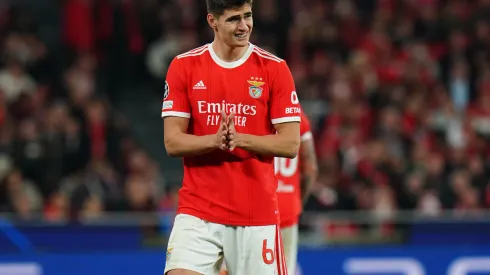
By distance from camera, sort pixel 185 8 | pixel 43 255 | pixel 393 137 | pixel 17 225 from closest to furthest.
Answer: pixel 43 255, pixel 17 225, pixel 393 137, pixel 185 8

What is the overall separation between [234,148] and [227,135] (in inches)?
6.9

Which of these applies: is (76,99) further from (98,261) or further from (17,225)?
(98,261)

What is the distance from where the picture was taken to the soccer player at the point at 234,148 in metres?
5.33

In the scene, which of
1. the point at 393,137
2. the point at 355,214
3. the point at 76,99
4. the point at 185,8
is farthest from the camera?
the point at 185,8

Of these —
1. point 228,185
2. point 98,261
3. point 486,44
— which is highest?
point 486,44

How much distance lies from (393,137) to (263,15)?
304cm

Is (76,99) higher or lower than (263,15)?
lower

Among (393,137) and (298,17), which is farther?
(298,17)

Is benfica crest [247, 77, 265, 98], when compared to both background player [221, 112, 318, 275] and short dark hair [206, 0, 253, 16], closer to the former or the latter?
short dark hair [206, 0, 253, 16]

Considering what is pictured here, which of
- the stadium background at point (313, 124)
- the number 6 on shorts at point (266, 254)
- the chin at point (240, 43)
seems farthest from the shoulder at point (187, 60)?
the stadium background at point (313, 124)

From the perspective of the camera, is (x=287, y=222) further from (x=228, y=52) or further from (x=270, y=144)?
(x=228, y=52)

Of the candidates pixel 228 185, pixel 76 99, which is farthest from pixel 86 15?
pixel 228 185

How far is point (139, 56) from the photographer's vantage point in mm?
14711

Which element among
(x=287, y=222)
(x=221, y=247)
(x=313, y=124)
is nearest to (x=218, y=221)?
(x=221, y=247)
